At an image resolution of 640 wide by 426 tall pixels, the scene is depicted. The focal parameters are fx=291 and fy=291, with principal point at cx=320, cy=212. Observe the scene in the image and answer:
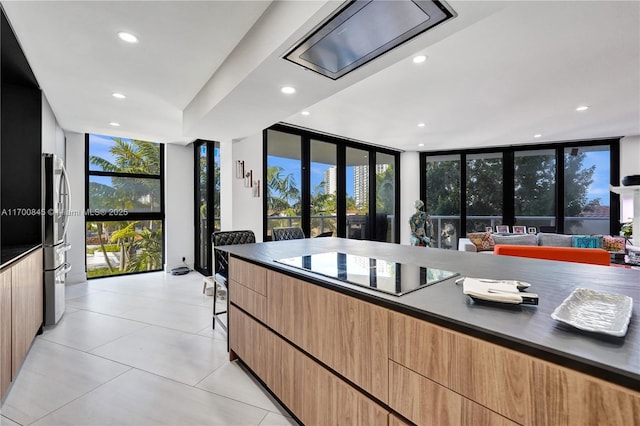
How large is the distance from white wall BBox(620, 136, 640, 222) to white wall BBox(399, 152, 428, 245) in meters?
3.73

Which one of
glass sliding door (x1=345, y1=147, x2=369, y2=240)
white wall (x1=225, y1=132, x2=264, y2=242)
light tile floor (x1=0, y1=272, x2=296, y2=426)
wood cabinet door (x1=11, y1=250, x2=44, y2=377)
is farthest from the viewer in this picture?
glass sliding door (x1=345, y1=147, x2=369, y2=240)

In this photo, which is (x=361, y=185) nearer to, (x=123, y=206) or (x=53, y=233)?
(x=123, y=206)

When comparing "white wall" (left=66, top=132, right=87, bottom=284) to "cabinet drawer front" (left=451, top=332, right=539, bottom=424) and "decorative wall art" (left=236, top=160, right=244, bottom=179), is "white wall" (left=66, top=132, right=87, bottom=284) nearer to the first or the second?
"decorative wall art" (left=236, top=160, right=244, bottom=179)

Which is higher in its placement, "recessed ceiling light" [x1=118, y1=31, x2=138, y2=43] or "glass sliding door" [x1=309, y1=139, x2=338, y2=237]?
"recessed ceiling light" [x1=118, y1=31, x2=138, y2=43]

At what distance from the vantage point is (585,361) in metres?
0.66

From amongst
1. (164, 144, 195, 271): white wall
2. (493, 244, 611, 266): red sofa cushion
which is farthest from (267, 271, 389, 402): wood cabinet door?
(164, 144, 195, 271): white wall

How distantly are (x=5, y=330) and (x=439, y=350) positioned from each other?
102 inches

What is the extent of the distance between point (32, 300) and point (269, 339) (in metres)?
2.30

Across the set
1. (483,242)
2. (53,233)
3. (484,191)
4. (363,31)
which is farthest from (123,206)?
(484,191)

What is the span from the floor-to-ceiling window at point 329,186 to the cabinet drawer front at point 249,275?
7.84 feet

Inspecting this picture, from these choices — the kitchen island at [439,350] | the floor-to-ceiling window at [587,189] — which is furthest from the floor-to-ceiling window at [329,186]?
the floor-to-ceiling window at [587,189]

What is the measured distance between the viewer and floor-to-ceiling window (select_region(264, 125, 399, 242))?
4871 millimetres

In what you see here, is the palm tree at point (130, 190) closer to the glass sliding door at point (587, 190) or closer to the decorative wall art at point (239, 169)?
the decorative wall art at point (239, 169)

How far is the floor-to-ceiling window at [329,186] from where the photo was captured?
4.87 meters
